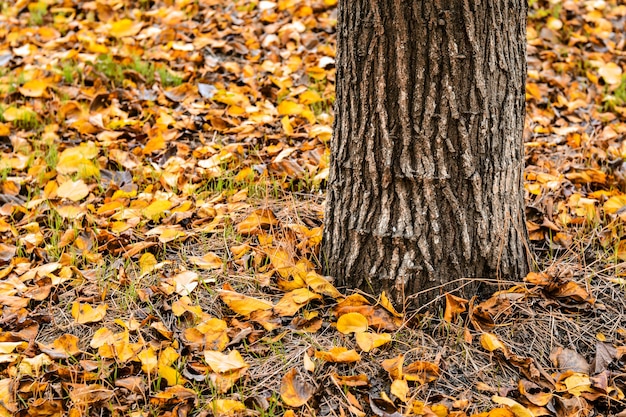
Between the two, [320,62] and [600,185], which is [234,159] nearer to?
[320,62]

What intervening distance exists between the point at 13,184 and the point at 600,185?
8.48 feet

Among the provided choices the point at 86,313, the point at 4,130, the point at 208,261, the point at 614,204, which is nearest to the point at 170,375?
the point at 86,313

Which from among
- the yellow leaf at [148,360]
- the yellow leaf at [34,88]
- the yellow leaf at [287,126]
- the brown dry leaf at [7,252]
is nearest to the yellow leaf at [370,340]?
the yellow leaf at [148,360]

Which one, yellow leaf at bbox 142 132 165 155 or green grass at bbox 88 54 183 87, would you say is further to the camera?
green grass at bbox 88 54 183 87

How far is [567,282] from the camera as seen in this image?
2.25 metres

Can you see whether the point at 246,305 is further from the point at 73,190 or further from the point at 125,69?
the point at 125,69

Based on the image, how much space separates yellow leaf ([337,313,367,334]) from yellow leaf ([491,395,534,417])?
445 mm

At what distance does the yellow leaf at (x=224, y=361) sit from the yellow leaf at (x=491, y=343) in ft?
2.39

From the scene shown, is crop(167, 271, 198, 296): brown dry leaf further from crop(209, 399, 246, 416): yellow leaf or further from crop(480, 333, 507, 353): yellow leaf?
crop(480, 333, 507, 353): yellow leaf

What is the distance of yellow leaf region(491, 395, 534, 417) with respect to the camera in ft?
6.13

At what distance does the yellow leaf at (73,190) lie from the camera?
293 centimetres

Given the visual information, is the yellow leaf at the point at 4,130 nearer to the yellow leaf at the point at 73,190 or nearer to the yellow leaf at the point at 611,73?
the yellow leaf at the point at 73,190

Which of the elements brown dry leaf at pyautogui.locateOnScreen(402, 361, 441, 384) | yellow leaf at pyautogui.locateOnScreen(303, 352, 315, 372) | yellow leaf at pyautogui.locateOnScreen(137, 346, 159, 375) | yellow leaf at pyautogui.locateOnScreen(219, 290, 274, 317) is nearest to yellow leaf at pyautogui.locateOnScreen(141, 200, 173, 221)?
yellow leaf at pyautogui.locateOnScreen(219, 290, 274, 317)

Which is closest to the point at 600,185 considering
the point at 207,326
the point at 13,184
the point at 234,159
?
the point at 234,159
